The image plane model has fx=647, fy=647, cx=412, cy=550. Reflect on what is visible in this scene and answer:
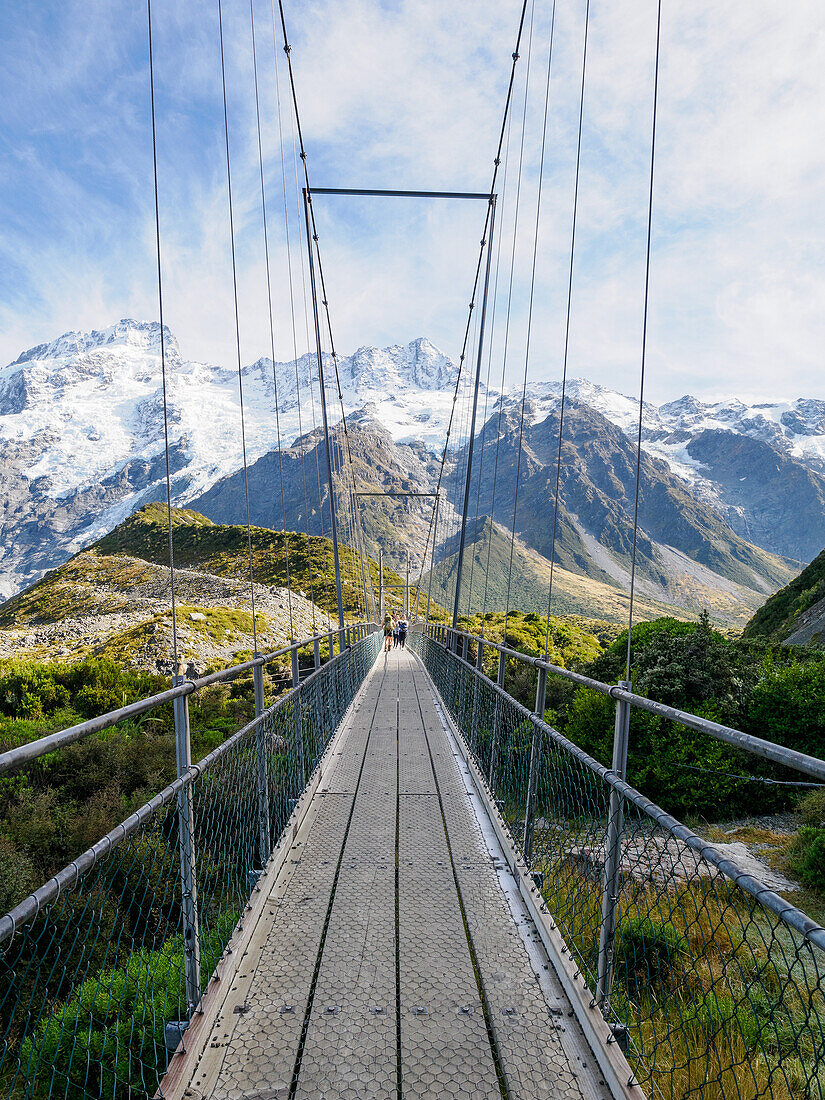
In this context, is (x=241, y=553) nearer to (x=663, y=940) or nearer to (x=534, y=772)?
(x=534, y=772)

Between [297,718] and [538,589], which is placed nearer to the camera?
[297,718]

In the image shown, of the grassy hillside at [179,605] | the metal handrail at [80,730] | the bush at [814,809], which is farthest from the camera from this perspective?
the grassy hillside at [179,605]

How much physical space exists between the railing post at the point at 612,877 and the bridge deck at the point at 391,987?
19 centimetres

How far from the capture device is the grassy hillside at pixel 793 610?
39.0 feet

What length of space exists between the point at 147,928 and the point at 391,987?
1465 mm

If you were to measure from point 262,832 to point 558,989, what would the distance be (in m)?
1.51

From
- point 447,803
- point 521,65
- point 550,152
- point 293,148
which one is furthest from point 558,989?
point 293,148

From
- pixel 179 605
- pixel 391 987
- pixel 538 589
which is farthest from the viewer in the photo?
pixel 538 589

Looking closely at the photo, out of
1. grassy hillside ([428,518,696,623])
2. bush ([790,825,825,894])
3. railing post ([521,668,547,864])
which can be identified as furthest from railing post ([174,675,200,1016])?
grassy hillside ([428,518,696,623])

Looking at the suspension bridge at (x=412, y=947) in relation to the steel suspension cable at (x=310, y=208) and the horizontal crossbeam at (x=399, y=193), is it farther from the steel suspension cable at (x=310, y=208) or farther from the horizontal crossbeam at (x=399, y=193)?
the horizontal crossbeam at (x=399, y=193)

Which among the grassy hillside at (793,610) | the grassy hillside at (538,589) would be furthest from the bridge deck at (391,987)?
the grassy hillside at (538,589)

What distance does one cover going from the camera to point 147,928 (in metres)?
3.06

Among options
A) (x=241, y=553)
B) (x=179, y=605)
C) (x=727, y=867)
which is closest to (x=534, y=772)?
(x=727, y=867)

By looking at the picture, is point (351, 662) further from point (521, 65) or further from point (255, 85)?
point (521, 65)
